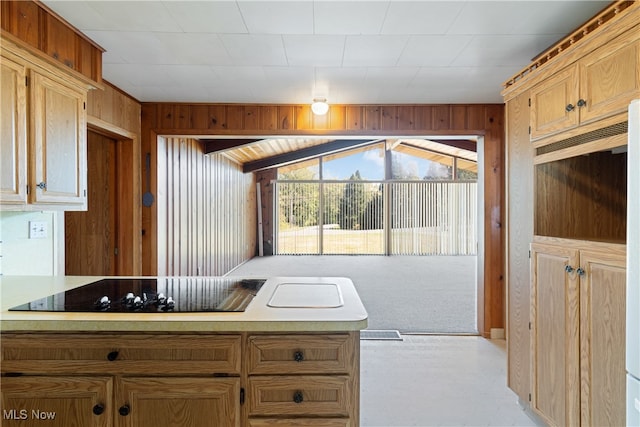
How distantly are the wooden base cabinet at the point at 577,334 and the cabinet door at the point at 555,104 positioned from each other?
600 millimetres

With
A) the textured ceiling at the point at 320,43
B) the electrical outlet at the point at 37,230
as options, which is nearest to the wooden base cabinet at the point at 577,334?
the textured ceiling at the point at 320,43

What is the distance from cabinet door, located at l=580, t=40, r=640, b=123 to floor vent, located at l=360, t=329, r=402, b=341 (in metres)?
2.50

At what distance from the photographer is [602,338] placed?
154cm

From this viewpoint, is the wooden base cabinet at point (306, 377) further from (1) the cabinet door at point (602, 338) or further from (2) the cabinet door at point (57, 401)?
(1) the cabinet door at point (602, 338)

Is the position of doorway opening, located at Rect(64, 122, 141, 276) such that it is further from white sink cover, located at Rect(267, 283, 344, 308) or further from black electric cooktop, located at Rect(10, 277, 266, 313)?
white sink cover, located at Rect(267, 283, 344, 308)

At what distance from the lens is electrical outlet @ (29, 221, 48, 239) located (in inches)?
85.0

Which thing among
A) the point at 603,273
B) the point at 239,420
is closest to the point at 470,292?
the point at 603,273

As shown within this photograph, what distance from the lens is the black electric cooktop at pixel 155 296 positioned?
56.7 inches

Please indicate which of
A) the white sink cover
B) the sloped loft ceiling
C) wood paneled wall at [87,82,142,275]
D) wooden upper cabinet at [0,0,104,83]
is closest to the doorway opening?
wood paneled wall at [87,82,142,275]

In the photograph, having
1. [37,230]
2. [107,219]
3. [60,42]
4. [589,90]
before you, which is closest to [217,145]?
[107,219]

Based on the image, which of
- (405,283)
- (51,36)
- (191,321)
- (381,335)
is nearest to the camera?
(191,321)

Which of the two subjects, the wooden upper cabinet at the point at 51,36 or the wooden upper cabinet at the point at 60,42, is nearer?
the wooden upper cabinet at the point at 51,36

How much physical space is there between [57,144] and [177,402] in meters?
1.45

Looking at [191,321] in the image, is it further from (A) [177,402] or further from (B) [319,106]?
(B) [319,106]
